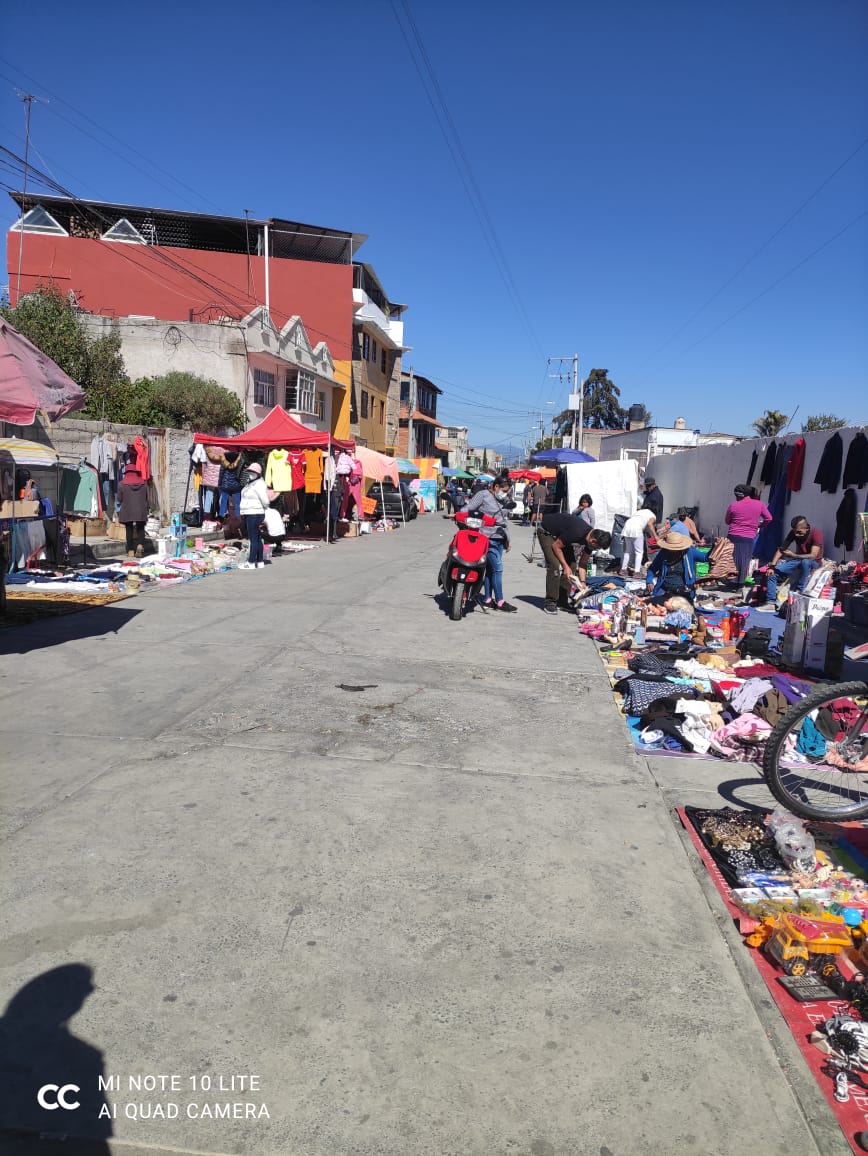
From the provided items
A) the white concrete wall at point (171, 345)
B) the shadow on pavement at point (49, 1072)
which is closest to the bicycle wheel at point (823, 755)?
the shadow on pavement at point (49, 1072)

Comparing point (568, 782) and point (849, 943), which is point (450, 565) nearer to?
point (568, 782)

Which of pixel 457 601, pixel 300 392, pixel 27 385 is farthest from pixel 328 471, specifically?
pixel 27 385

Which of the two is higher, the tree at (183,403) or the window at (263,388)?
the window at (263,388)

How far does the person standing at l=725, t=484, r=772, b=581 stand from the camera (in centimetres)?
1361

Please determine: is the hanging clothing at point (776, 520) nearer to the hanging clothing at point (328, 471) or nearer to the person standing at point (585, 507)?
the person standing at point (585, 507)

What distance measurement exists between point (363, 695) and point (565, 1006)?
4.01 m

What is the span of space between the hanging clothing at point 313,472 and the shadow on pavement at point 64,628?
1014 cm

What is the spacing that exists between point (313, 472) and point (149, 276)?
1757 centimetres

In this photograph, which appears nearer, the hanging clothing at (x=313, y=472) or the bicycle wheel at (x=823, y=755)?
the bicycle wheel at (x=823, y=755)

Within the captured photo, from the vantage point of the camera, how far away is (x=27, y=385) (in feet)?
21.5

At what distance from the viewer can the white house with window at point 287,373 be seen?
26000 millimetres

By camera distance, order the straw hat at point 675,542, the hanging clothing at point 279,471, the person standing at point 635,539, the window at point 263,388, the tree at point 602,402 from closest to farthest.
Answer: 1. the straw hat at point 675,542
2. the person standing at point 635,539
3. the hanging clothing at point 279,471
4. the window at point 263,388
5. the tree at point 602,402

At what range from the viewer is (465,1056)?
2527 mm

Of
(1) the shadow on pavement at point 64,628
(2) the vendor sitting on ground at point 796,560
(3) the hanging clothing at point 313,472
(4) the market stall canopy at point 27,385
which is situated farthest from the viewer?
(3) the hanging clothing at point 313,472
